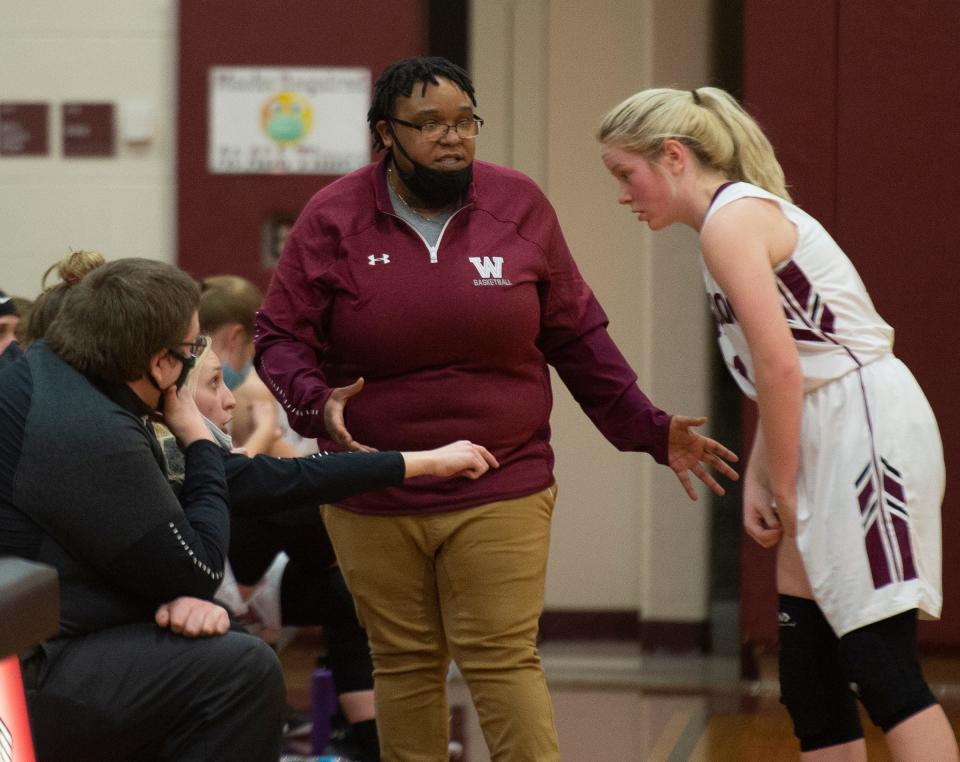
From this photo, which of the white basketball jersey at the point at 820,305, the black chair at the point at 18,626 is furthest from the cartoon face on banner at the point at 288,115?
the black chair at the point at 18,626

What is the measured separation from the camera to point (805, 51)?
4336mm

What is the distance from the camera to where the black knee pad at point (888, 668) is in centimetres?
229

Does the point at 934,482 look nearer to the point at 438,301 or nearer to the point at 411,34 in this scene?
the point at 438,301

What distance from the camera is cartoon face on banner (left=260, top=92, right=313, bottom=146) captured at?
15.0 feet

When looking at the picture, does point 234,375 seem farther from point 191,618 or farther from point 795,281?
point 795,281

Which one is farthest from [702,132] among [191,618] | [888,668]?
[191,618]

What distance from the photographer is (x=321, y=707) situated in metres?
3.63

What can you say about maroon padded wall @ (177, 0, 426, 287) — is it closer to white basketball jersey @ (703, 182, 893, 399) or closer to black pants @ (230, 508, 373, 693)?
black pants @ (230, 508, 373, 693)

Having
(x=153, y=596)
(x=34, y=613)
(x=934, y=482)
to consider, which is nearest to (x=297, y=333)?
(x=153, y=596)

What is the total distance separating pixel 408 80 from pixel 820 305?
2.70 feet

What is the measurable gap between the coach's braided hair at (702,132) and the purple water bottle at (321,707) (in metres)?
1.64

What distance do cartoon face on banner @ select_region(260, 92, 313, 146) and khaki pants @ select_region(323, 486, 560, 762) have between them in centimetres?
211

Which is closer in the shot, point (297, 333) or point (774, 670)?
point (297, 333)

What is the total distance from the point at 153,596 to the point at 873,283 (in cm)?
272
